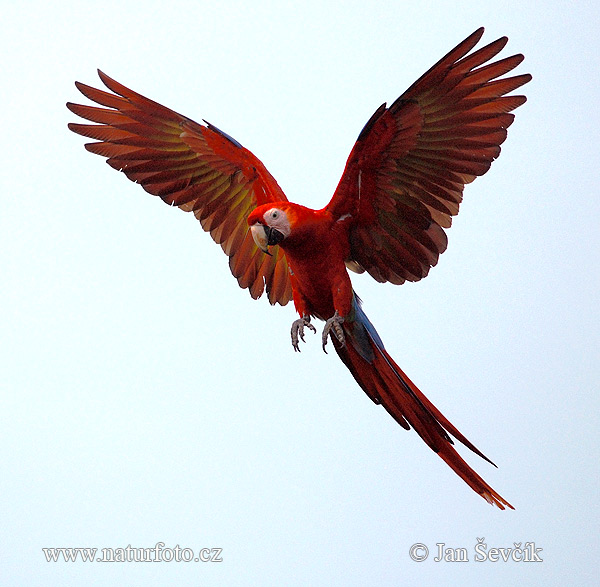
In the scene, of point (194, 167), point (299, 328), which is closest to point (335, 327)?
point (299, 328)

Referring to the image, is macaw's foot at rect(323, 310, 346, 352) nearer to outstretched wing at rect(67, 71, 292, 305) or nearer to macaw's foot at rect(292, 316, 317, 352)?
macaw's foot at rect(292, 316, 317, 352)

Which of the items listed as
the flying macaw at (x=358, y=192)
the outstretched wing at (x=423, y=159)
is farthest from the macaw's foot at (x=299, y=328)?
the outstretched wing at (x=423, y=159)

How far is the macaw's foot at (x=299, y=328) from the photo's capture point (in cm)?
332

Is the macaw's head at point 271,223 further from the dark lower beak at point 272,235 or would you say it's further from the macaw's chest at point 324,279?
the macaw's chest at point 324,279

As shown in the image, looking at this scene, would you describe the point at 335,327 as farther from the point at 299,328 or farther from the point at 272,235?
the point at 272,235

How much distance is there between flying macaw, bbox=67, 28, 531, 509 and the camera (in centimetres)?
310

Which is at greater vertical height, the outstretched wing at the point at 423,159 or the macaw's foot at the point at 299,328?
the outstretched wing at the point at 423,159

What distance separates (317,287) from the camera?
329 cm

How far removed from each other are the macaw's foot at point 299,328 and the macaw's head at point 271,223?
356mm

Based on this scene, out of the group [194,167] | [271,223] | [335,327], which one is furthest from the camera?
[194,167]

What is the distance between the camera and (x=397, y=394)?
130 inches

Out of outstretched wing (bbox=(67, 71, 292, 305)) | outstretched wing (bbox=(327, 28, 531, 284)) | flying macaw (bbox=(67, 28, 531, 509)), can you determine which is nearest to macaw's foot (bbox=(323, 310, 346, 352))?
flying macaw (bbox=(67, 28, 531, 509))

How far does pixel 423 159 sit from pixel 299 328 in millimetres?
763

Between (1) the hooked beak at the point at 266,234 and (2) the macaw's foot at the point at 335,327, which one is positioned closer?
(1) the hooked beak at the point at 266,234
